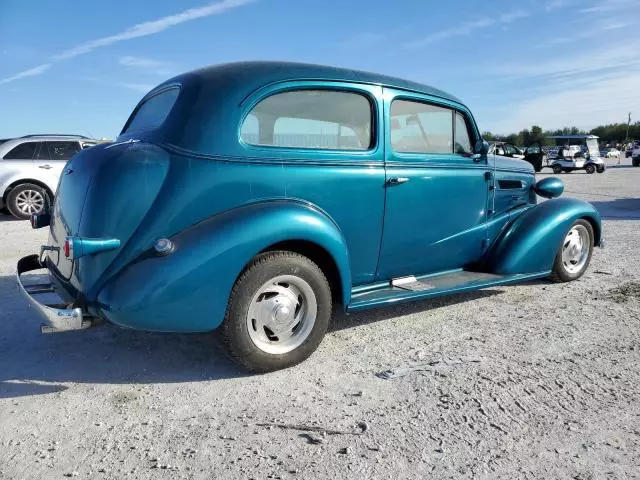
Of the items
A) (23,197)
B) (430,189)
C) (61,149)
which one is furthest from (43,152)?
(430,189)

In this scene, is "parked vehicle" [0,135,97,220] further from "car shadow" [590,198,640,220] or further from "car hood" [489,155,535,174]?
"car shadow" [590,198,640,220]

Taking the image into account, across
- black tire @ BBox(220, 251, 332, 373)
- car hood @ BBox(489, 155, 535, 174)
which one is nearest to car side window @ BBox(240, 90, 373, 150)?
black tire @ BBox(220, 251, 332, 373)

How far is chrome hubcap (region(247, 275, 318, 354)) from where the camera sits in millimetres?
2943

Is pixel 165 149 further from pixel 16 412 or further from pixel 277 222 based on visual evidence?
pixel 16 412

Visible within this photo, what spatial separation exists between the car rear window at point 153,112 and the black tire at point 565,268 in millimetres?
3574

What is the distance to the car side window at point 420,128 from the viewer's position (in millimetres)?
3701

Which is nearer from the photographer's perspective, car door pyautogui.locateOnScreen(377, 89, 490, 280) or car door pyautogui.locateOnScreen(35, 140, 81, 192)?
car door pyautogui.locateOnScreen(377, 89, 490, 280)

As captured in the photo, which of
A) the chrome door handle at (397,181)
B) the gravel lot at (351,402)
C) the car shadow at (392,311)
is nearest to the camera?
the gravel lot at (351,402)

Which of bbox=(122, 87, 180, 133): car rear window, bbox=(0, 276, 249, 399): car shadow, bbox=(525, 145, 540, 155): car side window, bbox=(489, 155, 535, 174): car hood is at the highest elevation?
bbox=(122, 87, 180, 133): car rear window

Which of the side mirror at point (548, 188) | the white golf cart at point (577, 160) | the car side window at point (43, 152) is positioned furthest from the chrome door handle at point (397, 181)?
the white golf cart at point (577, 160)

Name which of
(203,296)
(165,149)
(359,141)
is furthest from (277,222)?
(359,141)

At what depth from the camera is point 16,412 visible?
2.56 meters

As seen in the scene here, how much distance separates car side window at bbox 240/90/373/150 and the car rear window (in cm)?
58

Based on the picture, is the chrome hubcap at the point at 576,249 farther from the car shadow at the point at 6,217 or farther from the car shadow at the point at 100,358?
the car shadow at the point at 6,217
